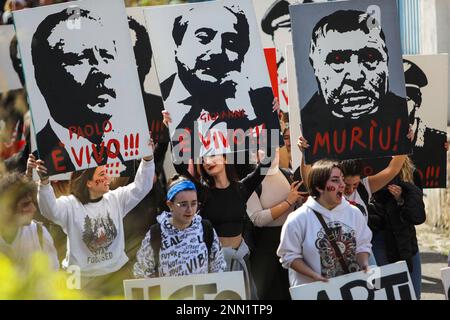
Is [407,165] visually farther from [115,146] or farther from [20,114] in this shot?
[20,114]

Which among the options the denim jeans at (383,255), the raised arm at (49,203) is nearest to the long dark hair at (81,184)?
the raised arm at (49,203)

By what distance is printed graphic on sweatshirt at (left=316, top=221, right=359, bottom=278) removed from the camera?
4.68 metres

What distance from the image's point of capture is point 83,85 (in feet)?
17.4

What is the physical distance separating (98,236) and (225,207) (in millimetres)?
828

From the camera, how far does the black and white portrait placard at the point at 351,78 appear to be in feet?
17.9

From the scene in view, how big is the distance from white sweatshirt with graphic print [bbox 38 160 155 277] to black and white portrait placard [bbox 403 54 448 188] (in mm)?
2465

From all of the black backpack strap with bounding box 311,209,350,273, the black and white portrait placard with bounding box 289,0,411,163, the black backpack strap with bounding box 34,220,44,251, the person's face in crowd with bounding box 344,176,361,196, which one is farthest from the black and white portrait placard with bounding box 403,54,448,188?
the black backpack strap with bounding box 34,220,44,251

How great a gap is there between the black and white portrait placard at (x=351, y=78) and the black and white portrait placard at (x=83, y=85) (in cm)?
100

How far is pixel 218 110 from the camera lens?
563 centimetres

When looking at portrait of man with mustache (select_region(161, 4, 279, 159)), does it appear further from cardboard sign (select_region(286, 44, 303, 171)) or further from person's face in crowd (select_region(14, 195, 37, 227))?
person's face in crowd (select_region(14, 195, 37, 227))

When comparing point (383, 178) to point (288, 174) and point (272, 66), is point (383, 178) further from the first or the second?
point (272, 66)

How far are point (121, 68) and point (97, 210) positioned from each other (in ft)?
2.81

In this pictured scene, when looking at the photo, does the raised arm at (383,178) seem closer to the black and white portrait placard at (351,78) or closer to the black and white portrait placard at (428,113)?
the black and white portrait placard at (351,78)
